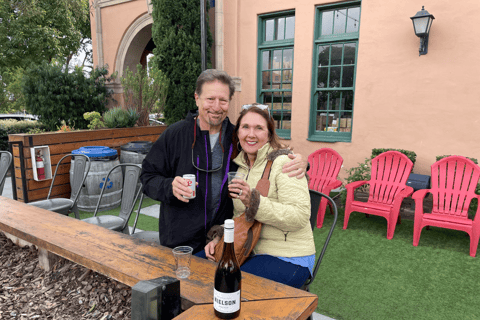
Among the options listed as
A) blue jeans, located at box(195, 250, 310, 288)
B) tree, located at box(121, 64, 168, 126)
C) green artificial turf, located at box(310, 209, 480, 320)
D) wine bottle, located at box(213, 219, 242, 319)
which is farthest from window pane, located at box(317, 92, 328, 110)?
wine bottle, located at box(213, 219, 242, 319)

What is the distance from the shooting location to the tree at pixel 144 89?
22.9 feet

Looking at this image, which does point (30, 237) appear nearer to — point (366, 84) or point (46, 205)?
point (46, 205)

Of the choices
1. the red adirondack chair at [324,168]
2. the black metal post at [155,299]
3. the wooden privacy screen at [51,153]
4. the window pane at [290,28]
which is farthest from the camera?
the window pane at [290,28]

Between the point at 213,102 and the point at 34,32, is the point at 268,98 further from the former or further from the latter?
the point at 34,32

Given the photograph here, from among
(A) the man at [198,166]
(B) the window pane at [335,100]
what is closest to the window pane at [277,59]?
(B) the window pane at [335,100]

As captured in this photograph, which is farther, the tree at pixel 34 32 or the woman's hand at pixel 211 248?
the tree at pixel 34 32

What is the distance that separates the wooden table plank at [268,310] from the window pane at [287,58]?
6.08 metres

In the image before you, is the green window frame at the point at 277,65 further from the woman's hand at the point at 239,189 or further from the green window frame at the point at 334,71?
the woman's hand at the point at 239,189

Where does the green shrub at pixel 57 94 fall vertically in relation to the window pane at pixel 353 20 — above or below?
below

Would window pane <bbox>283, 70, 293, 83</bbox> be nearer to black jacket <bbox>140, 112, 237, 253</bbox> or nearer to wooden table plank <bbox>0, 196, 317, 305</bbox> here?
black jacket <bbox>140, 112, 237, 253</bbox>

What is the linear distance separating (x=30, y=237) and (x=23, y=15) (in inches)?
571

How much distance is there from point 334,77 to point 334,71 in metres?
0.11

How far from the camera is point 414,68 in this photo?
526 centimetres

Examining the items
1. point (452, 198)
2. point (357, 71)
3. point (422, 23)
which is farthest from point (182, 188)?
point (357, 71)
